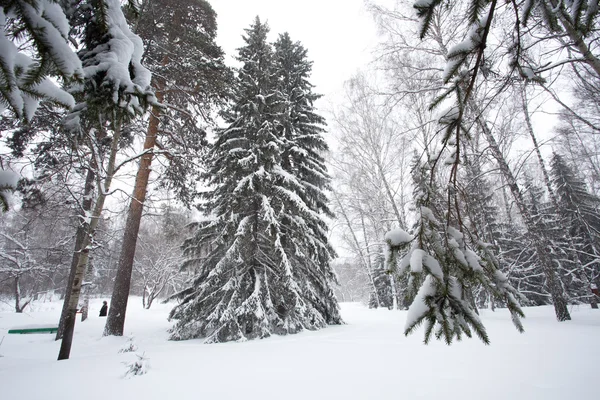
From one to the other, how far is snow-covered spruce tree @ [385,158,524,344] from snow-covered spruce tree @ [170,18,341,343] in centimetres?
525

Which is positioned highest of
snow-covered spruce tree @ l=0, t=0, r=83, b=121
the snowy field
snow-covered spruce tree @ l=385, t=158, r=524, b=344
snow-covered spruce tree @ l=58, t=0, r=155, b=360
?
snow-covered spruce tree @ l=58, t=0, r=155, b=360

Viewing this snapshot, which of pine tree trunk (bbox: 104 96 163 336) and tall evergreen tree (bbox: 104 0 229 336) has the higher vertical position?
tall evergreen tree (bbox: 104 0 229 336)

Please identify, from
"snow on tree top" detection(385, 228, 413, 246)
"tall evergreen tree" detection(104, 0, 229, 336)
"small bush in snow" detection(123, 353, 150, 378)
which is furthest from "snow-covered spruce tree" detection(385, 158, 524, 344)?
"tall evergreen tree" detection(104, 0, 229, 336)

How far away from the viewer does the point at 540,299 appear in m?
15.3

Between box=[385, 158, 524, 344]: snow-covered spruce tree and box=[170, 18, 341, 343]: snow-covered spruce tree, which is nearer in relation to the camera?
box=[385, 158, 524, 344]: snow-covered spruce tree

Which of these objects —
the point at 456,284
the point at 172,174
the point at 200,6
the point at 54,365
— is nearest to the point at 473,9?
the point at 456,284

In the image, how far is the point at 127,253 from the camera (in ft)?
23.2

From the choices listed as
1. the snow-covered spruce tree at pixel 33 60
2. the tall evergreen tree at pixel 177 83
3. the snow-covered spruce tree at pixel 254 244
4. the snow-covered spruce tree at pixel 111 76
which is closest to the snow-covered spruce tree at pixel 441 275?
the snow-covered spruce tree at pixel 33 60

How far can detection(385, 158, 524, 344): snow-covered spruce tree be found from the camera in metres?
1.23

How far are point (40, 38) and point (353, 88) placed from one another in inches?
483

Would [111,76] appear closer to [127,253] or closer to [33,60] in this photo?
[33,60]

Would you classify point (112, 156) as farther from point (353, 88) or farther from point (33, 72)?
point (353, 88)

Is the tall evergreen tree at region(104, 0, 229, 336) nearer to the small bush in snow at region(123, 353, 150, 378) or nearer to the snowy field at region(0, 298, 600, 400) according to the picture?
the snowy field at region(0, 298, 600, 400)

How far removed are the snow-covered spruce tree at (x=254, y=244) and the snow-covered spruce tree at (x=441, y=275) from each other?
5245mm
